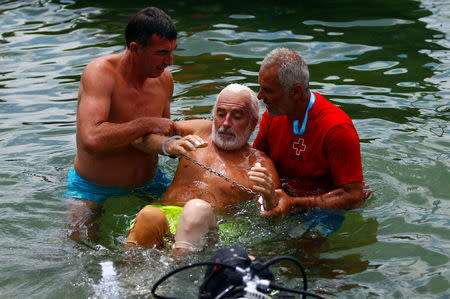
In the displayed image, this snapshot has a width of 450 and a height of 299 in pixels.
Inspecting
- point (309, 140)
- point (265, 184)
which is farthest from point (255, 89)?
point (265, 184)

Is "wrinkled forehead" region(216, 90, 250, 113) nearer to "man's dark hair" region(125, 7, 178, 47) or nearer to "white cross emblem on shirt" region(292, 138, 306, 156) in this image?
"white cross emblem on shirt" region(292, 138, 306, 156)

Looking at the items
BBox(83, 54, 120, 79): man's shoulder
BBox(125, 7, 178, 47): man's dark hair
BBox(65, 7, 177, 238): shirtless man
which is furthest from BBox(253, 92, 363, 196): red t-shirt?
BBox(83, 54, 120, 79): man's shoulder

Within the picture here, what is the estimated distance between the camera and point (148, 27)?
4.94m

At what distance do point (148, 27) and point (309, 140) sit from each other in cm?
161

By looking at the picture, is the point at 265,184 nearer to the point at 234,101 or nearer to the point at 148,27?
the point at 234,101

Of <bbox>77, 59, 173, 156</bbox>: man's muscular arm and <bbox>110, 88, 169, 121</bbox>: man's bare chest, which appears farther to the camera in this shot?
<bbox>110, 88, 169, 121</bbox>: man's bare chest

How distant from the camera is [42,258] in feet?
15.4

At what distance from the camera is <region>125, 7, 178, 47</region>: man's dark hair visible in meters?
4.95

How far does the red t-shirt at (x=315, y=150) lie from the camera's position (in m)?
4.77

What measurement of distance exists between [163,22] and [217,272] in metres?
2.53

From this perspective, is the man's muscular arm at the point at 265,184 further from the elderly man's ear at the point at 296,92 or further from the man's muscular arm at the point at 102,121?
the man's muscular arm at the point at 102,121

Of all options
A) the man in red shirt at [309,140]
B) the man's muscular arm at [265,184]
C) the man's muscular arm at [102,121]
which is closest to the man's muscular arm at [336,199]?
the man in red shirt at [309,140]

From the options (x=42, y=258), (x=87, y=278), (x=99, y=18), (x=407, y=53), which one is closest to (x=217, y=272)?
(x=87, y=278)

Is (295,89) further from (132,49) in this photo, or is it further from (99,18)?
(99,18)
